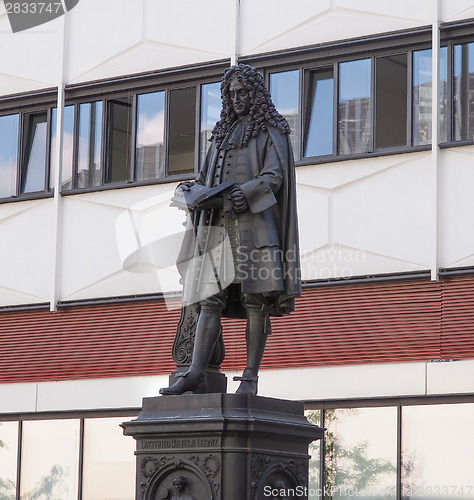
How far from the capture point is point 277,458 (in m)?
12.0

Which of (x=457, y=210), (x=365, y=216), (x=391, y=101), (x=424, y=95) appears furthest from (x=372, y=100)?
(x=457, y=210)

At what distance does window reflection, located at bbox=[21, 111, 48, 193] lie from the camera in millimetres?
25484

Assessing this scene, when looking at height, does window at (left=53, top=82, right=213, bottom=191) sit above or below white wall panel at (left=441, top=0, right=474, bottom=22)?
below

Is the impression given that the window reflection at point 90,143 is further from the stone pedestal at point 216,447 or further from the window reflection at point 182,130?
the stone pedestal at point 216,447

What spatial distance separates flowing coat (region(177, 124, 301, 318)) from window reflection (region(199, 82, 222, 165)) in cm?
1095

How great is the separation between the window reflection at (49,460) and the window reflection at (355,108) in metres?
6.49

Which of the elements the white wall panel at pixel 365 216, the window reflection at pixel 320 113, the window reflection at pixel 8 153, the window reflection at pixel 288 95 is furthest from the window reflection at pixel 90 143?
the white wall panel at pixel 365 216

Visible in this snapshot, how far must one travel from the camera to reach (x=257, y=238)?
1234 cm

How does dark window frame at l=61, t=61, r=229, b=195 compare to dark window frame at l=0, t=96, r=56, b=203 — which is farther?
dark window frame at l=0, t=96, r=56, b=203

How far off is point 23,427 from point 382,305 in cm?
695

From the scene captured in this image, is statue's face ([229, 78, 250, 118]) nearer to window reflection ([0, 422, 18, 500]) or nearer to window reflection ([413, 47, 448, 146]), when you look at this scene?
window reflection ([413, 47, 448, 146])

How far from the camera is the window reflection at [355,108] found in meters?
22.1

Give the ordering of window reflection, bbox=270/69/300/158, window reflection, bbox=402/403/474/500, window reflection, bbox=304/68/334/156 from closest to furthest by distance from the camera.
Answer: window reflection, bbox=402/403/474/500, window reflection, bbox=304/68/334/156, window reflection, bbox=270/69/300/158

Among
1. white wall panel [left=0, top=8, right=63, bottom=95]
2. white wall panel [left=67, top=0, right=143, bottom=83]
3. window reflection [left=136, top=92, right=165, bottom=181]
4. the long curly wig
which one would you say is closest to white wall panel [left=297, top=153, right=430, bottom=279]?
window reflection [left=136, top=92, right=165, bottom=181]
